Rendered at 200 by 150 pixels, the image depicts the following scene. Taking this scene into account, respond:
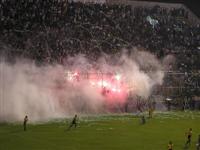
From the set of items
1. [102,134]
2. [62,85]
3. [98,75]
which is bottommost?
[102,134]

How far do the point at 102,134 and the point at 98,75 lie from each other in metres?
18.8

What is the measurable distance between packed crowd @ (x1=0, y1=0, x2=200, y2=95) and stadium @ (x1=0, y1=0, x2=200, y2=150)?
14 cm

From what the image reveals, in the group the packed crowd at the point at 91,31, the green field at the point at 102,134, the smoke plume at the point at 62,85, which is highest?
the packed crowd at the point at 91,31

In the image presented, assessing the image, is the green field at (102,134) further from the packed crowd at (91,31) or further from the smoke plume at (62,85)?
the packed crowd at (91,31)

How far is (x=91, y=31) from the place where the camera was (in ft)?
222

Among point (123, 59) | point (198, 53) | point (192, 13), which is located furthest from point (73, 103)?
point (192, 13)

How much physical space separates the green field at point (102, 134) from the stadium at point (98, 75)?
76mm

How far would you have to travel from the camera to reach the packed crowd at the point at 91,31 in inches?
2304

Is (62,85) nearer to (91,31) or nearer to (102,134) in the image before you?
(91,31)

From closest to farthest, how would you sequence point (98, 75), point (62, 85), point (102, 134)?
point (102, 134), point (62, 85), point (98, 75)

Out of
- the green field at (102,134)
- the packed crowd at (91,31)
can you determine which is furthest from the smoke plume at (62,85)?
the green field at (102,134)

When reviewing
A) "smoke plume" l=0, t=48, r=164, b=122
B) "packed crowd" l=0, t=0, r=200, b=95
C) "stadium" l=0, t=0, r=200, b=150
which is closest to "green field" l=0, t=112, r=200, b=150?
"stadium" l=0, t=0, r=200, b=150

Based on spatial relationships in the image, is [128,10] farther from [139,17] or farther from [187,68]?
[187,68]

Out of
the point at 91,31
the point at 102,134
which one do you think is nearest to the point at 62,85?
the point at 91,31
